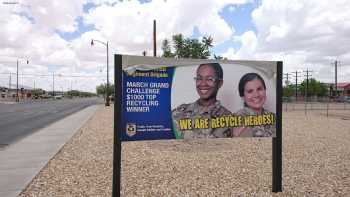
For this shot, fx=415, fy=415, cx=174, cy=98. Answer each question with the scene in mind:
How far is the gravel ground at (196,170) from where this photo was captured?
664 centimetres

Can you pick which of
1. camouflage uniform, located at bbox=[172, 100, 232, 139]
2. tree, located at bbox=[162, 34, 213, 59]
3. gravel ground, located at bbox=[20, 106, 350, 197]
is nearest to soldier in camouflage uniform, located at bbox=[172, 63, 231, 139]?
camouflage uniform, located at bbox=[172, 100, 232, 139]

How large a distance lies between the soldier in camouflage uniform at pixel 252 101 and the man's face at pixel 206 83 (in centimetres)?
46

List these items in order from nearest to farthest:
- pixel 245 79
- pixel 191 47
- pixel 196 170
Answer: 1. pixel 245 79
2. pixel 196 170
3. pixel 191 47

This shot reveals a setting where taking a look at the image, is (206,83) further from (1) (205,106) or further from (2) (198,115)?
(2) (198,115)

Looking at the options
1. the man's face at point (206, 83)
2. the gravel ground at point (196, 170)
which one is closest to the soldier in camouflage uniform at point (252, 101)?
the man's face at point (206, 83)

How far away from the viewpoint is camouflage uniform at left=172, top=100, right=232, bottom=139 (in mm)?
6008

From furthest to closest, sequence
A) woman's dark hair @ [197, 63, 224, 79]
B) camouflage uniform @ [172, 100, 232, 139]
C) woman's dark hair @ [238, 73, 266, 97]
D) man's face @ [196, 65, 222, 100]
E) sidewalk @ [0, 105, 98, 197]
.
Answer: sidewalk @ [0, 105, 98, 197] → woman's dark hair @ [238, 73, 266, 97] → woman's dark hair @ [197, 63, 224, 79] → man's face @ [196, 65, 222, 100] → camouflage uniform @ [172, 100, 232, 139]

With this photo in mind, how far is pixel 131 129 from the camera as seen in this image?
5.64 m

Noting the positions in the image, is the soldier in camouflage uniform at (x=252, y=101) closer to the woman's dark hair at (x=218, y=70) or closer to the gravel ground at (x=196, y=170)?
the woman's dark hair at (x=218, y=70)

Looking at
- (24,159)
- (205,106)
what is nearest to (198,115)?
(205,106)

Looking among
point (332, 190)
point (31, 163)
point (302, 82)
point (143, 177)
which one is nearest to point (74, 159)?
point (31, 163)

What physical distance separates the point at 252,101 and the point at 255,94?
0.12 meters

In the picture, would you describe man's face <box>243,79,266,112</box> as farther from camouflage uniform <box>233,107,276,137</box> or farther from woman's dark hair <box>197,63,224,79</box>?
woman's dark hair <box>197,63,224,79</box>

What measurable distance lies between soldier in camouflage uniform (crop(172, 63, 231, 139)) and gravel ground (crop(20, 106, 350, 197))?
0.97 meters
